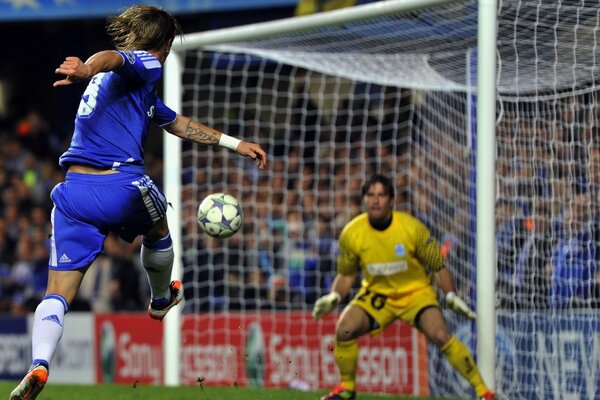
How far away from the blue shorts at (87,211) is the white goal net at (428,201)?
1.85 meters

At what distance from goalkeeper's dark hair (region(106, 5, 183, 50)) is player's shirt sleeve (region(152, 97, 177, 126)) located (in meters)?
0.40

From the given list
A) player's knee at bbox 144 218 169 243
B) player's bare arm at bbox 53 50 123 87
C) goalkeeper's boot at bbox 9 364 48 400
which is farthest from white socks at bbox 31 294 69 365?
player's bare arm at bbox 53 50 123 87

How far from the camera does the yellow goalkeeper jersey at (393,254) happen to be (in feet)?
30.7

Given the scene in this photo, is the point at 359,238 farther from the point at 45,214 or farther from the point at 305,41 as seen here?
the point at 45,214

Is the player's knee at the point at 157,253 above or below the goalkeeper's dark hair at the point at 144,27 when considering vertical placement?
below

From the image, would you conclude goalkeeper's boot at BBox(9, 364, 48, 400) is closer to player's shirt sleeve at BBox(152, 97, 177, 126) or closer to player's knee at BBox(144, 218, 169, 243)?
player's knee at BBox(144, 218, 169, 243)

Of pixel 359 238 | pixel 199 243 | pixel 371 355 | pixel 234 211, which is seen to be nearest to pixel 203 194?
pixel 199 243

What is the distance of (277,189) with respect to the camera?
13.5 m

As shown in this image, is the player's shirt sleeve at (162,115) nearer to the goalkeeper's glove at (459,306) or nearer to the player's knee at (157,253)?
the player's knee at (157,253)

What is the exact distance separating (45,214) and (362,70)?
7743 mm

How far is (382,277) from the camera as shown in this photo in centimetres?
948

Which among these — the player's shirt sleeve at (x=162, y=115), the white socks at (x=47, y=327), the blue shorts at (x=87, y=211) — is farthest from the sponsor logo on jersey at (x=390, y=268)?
the white socks at (x=47, y=327)

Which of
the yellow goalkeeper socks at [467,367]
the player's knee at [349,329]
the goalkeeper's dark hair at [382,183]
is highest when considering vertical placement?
the goalkeeper's dark hair at [382,183]

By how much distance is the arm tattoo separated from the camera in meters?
7.01
